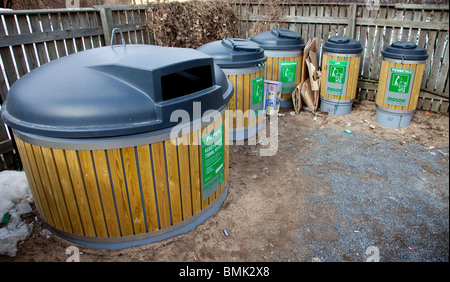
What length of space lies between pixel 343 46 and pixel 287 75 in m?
1.08

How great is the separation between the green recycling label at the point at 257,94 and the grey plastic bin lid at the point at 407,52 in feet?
6.98

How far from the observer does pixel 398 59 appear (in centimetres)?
482

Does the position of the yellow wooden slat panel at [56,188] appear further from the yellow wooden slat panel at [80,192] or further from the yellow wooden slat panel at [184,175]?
the yellow wooden slat panel at [184,175]

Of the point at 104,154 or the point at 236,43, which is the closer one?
the point at 104,154

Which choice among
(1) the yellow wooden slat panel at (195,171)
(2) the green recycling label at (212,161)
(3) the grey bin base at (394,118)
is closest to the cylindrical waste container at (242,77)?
(2) the green recycling label at (212,161)

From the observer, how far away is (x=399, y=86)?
16.1 ft

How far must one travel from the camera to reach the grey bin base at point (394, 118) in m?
5.09

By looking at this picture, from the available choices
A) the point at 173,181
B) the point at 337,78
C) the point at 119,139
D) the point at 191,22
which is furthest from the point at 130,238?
the point at 191,22

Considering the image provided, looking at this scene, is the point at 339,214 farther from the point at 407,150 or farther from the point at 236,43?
the point at 236,43

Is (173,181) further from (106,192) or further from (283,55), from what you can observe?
(283,55)

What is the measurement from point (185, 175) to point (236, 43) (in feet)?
8.23
